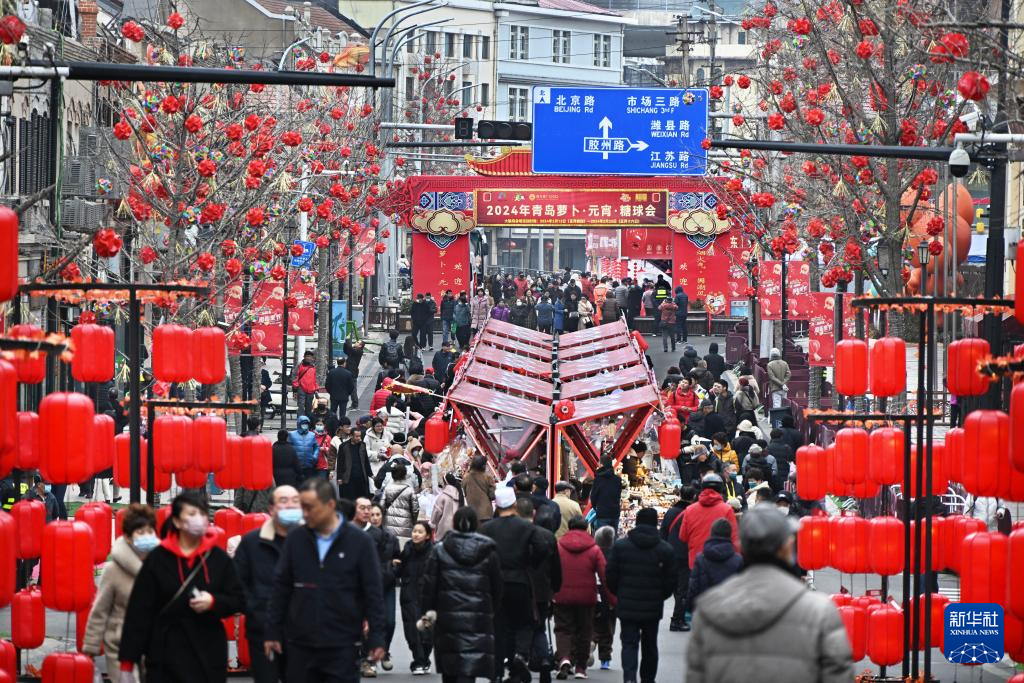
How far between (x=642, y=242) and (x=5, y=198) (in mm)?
27968

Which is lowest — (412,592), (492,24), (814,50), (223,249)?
(412,592)

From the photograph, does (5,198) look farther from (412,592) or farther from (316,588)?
(316,588)

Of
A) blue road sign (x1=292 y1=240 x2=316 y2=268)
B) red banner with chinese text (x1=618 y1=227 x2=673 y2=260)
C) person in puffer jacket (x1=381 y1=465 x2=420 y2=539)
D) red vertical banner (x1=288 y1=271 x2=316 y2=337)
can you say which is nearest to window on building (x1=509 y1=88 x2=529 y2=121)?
red banner with chinese text (x1=618 y1=227 x2=673 y2=260)

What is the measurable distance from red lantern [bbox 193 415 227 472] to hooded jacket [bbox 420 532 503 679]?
3.85 meters

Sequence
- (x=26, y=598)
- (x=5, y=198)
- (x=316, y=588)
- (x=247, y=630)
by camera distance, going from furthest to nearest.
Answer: (x=5, y=198) → (x=26, y=598) → (x=247, y=630) → (x=316, y=588)

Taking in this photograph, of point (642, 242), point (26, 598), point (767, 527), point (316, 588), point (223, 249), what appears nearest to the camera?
point (767, 527)

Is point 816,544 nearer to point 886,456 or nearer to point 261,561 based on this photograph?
point 886,456

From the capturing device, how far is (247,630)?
39.7 feet

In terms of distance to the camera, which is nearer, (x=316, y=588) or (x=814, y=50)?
(x=316, y=588)

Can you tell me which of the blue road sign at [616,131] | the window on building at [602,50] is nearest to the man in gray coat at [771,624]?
the blue road sign at [616,131]

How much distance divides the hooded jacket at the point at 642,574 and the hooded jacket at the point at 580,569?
0.46 meters

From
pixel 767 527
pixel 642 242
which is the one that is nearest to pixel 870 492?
pixel 767 527

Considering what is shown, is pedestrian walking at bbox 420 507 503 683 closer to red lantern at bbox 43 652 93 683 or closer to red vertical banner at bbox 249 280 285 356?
red lantern at bbox 43 652 93 683

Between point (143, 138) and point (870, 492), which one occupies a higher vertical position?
point (143, 138)
